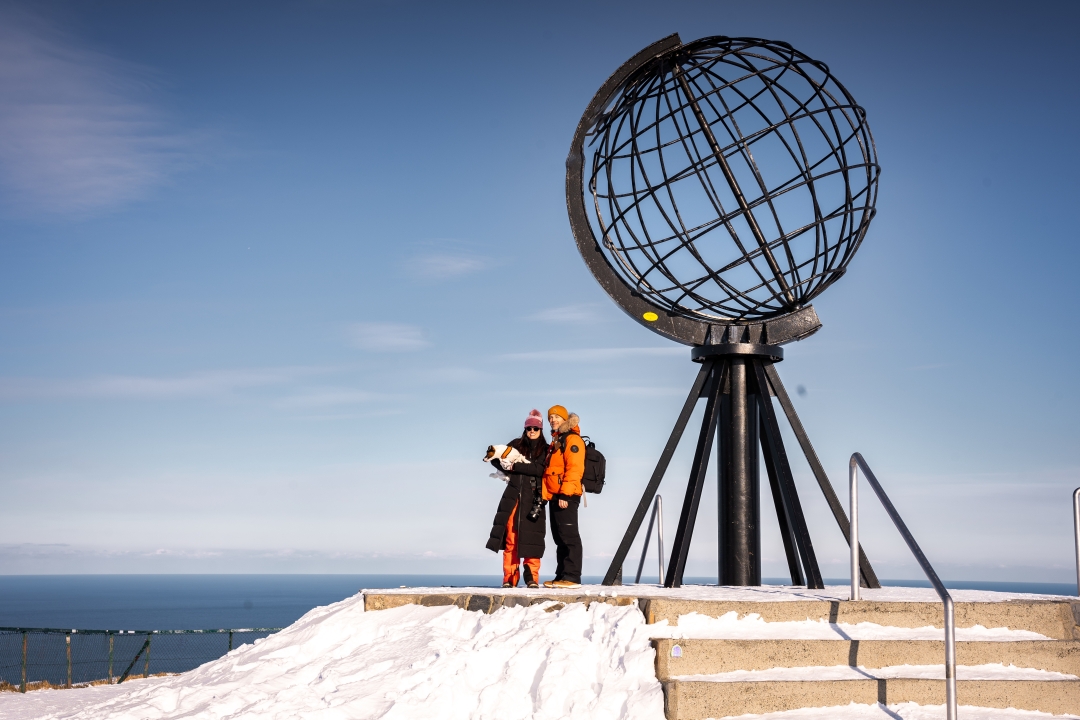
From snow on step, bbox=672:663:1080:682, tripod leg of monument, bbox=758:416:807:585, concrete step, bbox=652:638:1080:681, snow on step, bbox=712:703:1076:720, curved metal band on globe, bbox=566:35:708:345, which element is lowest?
snow on step, bbox=712:703:1076:720

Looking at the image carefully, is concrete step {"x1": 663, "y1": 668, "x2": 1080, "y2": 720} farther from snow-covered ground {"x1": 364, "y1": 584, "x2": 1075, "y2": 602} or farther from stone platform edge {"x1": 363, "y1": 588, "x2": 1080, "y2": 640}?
snow-covered ground {"x1": 364, "y1": 584, "x2": 1075, "y2": 602}

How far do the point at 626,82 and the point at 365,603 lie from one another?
5.26 m

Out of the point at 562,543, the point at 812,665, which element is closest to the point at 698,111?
the point at 562,543

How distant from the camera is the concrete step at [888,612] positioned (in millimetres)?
6379

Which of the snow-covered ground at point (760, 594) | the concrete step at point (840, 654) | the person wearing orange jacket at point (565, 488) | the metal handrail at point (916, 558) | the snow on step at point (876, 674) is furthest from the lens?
the person wearing orange jacket at point (565, 488)

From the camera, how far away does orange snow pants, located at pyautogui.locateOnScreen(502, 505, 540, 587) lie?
8.37m

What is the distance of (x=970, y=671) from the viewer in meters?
6.09

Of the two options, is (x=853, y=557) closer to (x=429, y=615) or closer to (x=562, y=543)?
(x=562, y=543)

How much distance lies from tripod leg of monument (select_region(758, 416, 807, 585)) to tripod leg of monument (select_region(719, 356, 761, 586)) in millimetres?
198

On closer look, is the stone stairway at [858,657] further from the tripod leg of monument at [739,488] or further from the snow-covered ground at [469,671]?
the tripod leg of monument at [739,488]

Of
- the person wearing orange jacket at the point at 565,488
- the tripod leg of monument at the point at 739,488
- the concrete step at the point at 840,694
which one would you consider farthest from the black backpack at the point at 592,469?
the concrete step at the point at 840,694

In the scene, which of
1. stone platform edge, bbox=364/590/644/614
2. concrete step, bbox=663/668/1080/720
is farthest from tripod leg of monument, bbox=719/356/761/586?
concrete step, bbox=663/668/1080/720

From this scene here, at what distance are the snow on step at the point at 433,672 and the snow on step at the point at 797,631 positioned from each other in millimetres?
304

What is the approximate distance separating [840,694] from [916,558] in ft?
3.06
